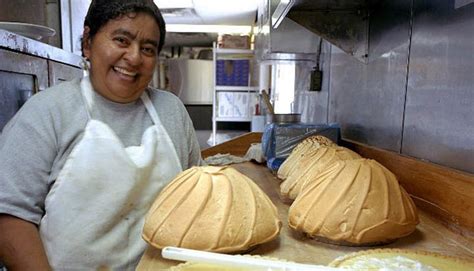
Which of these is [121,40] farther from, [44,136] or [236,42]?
[236,42]

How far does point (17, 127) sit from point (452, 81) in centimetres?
130

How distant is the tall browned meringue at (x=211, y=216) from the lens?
783 millimetres

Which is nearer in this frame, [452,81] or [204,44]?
[452,81]

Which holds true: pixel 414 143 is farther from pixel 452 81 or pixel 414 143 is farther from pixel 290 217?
pixel 290 217

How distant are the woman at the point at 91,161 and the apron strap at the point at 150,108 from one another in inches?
1.7

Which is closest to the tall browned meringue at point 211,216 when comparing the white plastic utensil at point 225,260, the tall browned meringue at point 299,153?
the white plastic utensil at point 225,260

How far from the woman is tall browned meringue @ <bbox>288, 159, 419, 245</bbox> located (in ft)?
1.61

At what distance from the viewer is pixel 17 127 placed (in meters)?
0.92

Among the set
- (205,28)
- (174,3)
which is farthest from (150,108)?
(205,28)

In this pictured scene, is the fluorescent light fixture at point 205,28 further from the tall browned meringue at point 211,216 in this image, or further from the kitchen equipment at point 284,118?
the tall browned meringue at point 211,216

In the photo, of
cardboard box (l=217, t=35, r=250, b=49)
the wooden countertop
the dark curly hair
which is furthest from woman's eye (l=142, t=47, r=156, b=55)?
cardboard box (l=217, t=35, r=250, b=49)

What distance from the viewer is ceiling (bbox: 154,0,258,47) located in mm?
4320

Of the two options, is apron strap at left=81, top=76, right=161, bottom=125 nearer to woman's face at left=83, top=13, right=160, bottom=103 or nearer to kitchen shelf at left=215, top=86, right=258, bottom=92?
woman's face at left=83, top=13, right=160, bottom=103

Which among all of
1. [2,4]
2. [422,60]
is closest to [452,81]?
[422,60]
